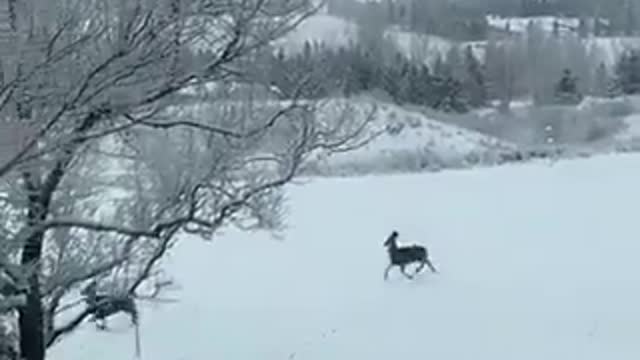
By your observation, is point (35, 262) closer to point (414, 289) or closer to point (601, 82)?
point (414, 289)

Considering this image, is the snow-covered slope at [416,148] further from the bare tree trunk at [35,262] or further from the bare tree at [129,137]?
the bare tree trunk at [35,262]

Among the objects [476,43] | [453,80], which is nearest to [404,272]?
[453,80]

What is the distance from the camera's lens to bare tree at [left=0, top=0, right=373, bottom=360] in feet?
17.6

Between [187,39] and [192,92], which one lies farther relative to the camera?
[192,92]

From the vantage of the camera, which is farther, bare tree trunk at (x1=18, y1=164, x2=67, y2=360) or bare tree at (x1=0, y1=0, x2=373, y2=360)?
bare tree trunk at (x1=18, y1=164, x2=67, y2=360)

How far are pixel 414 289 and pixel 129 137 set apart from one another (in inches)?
301

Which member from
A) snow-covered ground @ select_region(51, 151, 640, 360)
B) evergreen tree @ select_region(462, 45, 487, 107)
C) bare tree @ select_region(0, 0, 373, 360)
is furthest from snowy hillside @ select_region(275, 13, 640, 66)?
bare tree @ select_region(0, 0, 373, 360)

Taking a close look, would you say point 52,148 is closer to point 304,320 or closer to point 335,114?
point 335,114

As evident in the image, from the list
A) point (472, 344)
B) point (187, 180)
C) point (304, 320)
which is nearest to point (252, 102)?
point (187, 180)

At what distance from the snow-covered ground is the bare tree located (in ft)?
9.67

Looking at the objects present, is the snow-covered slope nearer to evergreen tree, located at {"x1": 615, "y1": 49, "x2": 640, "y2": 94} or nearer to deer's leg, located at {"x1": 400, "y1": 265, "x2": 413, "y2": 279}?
deer's leg, located at {"x1": 400, "y1": 265, "x2": 413, "y2": 279}

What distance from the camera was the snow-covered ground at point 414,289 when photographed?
1216 centimetres

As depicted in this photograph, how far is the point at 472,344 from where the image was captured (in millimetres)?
12031

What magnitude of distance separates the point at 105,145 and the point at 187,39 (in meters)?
1.83
